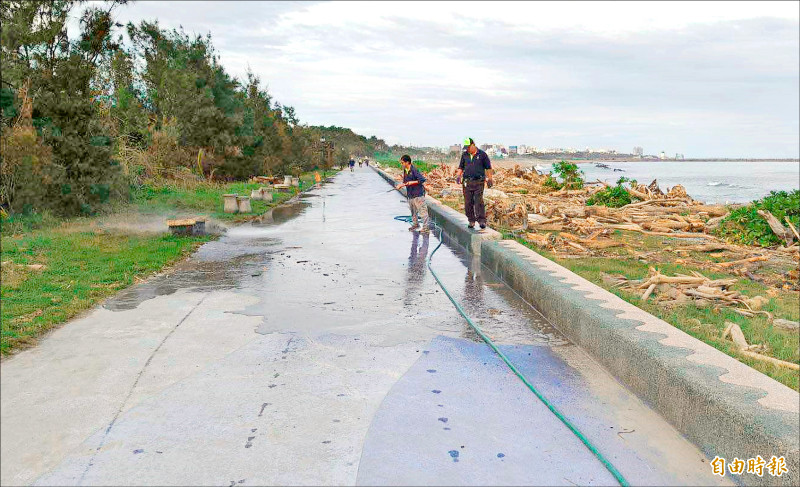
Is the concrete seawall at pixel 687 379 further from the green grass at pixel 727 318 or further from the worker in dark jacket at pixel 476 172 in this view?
the worker in dark jacket at pixel 476 172

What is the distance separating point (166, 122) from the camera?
94.3 feet

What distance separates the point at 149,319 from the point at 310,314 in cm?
172

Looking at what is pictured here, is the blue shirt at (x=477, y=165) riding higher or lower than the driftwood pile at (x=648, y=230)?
higher

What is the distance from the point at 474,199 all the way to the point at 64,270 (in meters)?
7.72

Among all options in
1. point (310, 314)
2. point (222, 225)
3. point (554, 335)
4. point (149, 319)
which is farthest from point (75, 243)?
point (554, 335)

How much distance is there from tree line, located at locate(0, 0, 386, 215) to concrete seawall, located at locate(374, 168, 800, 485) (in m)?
12.6

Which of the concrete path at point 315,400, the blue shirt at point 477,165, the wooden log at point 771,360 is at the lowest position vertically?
the concrete path at point 315,400

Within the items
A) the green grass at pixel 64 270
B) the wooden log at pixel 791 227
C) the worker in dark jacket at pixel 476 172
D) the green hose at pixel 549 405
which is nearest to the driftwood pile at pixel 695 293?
the green hose at pixel 549 405

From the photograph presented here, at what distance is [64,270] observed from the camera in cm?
936

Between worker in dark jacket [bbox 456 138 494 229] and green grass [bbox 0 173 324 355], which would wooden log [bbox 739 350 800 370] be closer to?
green grass [bbox 0 173 324 355]

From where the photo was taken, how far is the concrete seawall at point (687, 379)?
3.36m

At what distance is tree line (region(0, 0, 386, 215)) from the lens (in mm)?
14789

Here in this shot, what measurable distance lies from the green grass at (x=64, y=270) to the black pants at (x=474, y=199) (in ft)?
18.3

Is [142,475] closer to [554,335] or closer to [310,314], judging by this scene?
[310,314]
